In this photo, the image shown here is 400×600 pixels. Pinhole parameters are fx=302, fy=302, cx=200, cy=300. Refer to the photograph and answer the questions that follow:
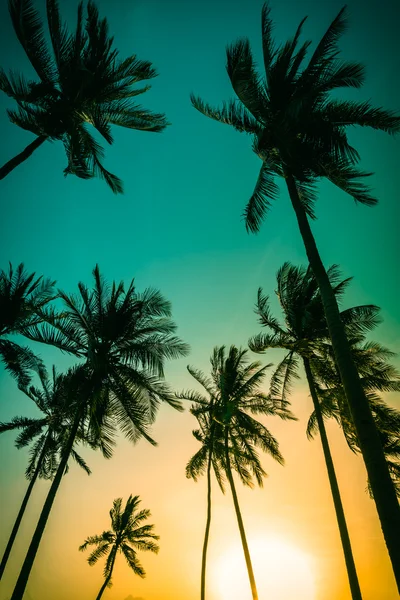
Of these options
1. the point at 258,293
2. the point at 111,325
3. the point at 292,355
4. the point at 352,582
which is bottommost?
the point at 352,582

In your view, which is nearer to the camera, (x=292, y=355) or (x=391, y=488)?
(x=391, y=488)

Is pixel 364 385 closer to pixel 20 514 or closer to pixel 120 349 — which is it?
pixel 120 349

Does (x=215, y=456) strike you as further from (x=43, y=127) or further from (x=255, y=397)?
(x=43, y=127)

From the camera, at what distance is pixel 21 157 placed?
319 inches

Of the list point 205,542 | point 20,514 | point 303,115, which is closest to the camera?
point 303,115

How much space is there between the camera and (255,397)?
53.2 ft

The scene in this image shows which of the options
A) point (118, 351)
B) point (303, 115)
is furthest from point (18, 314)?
point (303, 115)

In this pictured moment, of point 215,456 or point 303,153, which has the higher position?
point 303,153

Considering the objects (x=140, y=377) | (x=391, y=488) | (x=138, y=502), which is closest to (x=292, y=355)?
(x=140, y=377)

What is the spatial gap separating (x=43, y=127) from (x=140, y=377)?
8.64m

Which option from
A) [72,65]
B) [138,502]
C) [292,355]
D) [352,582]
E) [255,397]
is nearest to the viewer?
[72,65]

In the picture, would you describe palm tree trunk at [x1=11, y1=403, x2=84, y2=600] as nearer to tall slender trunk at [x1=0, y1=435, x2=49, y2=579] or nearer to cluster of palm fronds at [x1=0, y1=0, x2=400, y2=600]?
cluster of palm fronds at [x1=0, y1=0, x2=400, y2=600]

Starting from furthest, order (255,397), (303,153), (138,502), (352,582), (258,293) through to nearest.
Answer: (138,502) < (255,397) < (258,293) < (352,582) < (303,153)

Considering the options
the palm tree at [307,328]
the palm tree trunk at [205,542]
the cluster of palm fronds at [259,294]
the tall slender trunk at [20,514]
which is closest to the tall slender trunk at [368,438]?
the cluster of palm fronds at [259,294]
